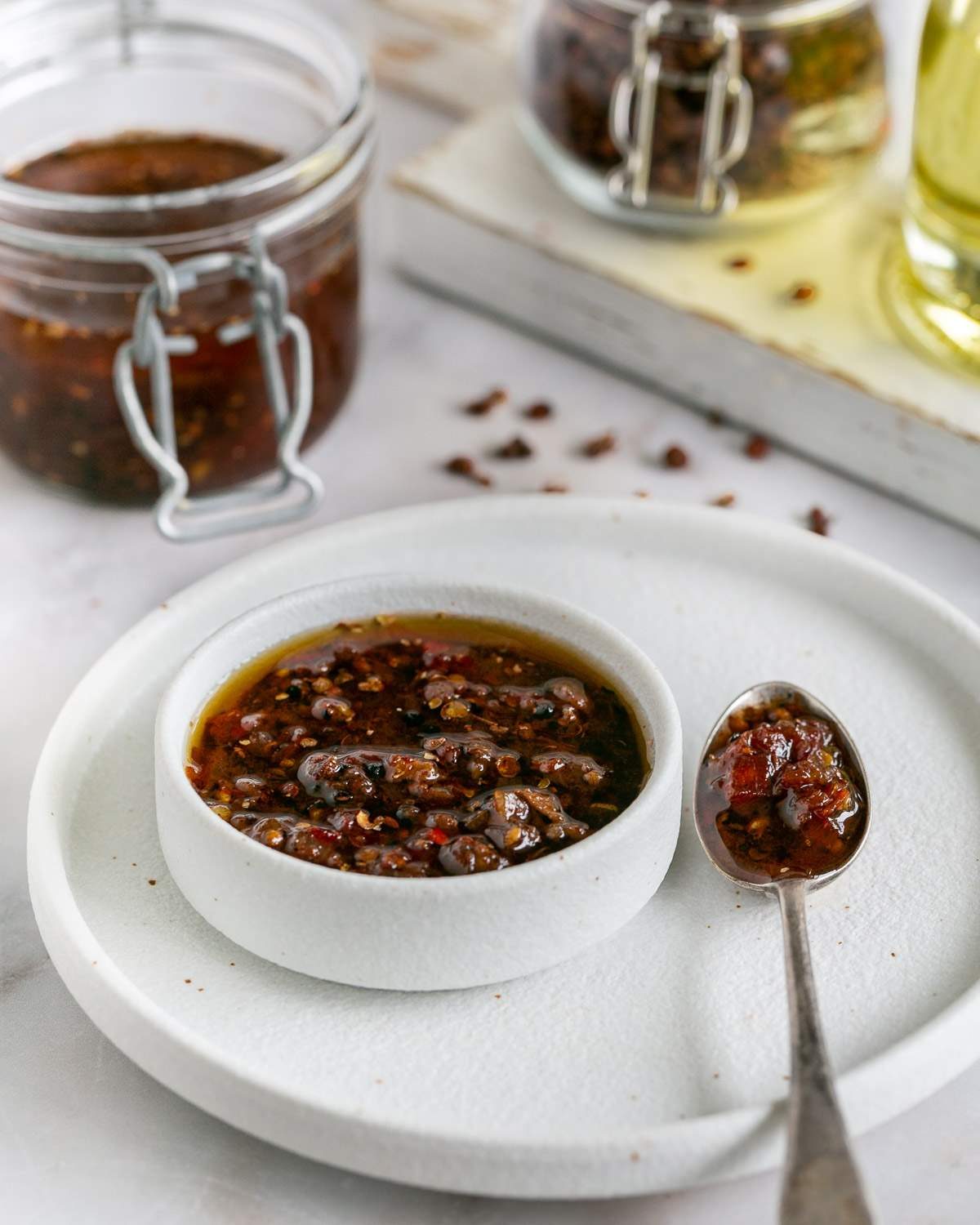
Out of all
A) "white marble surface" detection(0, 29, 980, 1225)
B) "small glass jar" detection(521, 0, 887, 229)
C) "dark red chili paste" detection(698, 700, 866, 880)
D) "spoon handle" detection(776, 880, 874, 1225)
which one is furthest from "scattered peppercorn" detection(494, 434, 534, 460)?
"spoon handle" detection(776, 880, 874, 1225)

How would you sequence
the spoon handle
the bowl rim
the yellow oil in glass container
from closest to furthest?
the spoon handle, the bowl rim, the yellow oil in glass container

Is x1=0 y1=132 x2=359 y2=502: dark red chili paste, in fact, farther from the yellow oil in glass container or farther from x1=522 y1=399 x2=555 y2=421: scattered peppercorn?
the yellow oil in glass container

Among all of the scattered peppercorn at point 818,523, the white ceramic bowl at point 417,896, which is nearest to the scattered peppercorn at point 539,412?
the scattered peppercorn at point 818,523

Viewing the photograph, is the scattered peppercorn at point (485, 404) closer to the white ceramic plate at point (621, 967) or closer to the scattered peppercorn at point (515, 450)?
the scattered peppercorn at point (515, 450)

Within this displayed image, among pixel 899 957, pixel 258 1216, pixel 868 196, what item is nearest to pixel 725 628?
pixel 899 957

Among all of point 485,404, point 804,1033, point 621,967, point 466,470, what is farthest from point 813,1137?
point 485,404

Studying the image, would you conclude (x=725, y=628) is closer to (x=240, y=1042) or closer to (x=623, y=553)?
(x=623, y=553)
